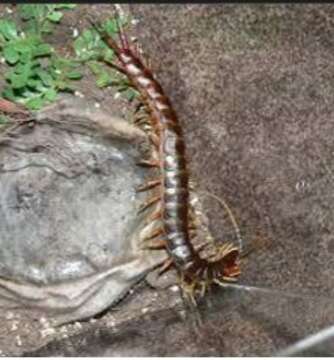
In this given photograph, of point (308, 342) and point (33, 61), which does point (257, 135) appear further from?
point (308, 342)

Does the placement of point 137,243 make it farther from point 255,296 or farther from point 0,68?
point 0,68

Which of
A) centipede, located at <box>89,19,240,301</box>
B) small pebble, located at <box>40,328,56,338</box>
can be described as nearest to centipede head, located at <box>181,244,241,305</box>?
centipede, located at <box>89,19,240,301</box>

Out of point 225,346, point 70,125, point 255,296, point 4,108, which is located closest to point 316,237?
point 255,296

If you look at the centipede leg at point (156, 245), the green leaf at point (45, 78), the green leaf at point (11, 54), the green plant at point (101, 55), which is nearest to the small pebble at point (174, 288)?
the centipede leg at point (156, 245)

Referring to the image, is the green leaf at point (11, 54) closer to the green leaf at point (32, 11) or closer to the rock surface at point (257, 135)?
the green leaf at point (32, 11)

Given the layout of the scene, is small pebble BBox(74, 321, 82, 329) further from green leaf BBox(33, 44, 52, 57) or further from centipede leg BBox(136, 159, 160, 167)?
green leaf BBox(33, 44, 52, 57)

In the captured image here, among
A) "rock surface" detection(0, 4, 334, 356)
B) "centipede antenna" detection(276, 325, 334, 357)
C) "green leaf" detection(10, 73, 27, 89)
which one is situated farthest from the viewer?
"green leaf" detection(10, 73, 27, 89)

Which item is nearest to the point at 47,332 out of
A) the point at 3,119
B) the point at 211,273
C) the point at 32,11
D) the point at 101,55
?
the point at 211,273
